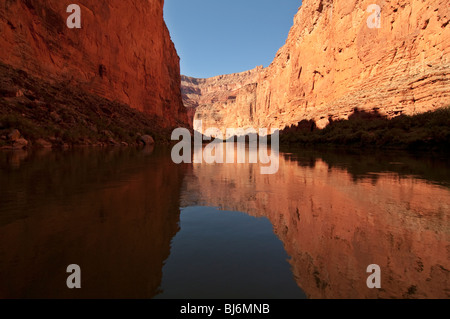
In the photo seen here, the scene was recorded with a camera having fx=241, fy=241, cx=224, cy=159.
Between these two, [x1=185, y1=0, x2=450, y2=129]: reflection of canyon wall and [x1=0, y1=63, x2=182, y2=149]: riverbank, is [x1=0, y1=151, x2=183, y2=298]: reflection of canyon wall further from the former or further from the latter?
[x1=185, y1=0, x2=450, y2=129]: reflection of canyon wall

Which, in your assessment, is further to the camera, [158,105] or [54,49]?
[158,105]

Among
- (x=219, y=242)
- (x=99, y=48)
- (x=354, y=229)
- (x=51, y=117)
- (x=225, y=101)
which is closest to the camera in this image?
(x=219, y=242)

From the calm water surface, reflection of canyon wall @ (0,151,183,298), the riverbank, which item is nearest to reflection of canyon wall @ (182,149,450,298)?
the calm water surface

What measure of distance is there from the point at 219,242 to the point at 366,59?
33703 millimetres

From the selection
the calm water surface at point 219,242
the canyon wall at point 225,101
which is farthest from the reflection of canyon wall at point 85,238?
the canyon wall at point 225,101

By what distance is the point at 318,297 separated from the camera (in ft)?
4.95

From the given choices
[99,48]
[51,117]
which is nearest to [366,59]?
[99,48]

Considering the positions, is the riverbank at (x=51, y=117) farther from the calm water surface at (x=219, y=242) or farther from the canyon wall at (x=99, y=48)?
the calm water surface at (x=219, y=242)

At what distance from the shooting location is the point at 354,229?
2.56m

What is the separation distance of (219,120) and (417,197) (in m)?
112

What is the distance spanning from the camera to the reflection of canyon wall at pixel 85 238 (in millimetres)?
1504

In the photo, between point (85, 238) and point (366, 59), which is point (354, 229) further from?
point (366, 59)
